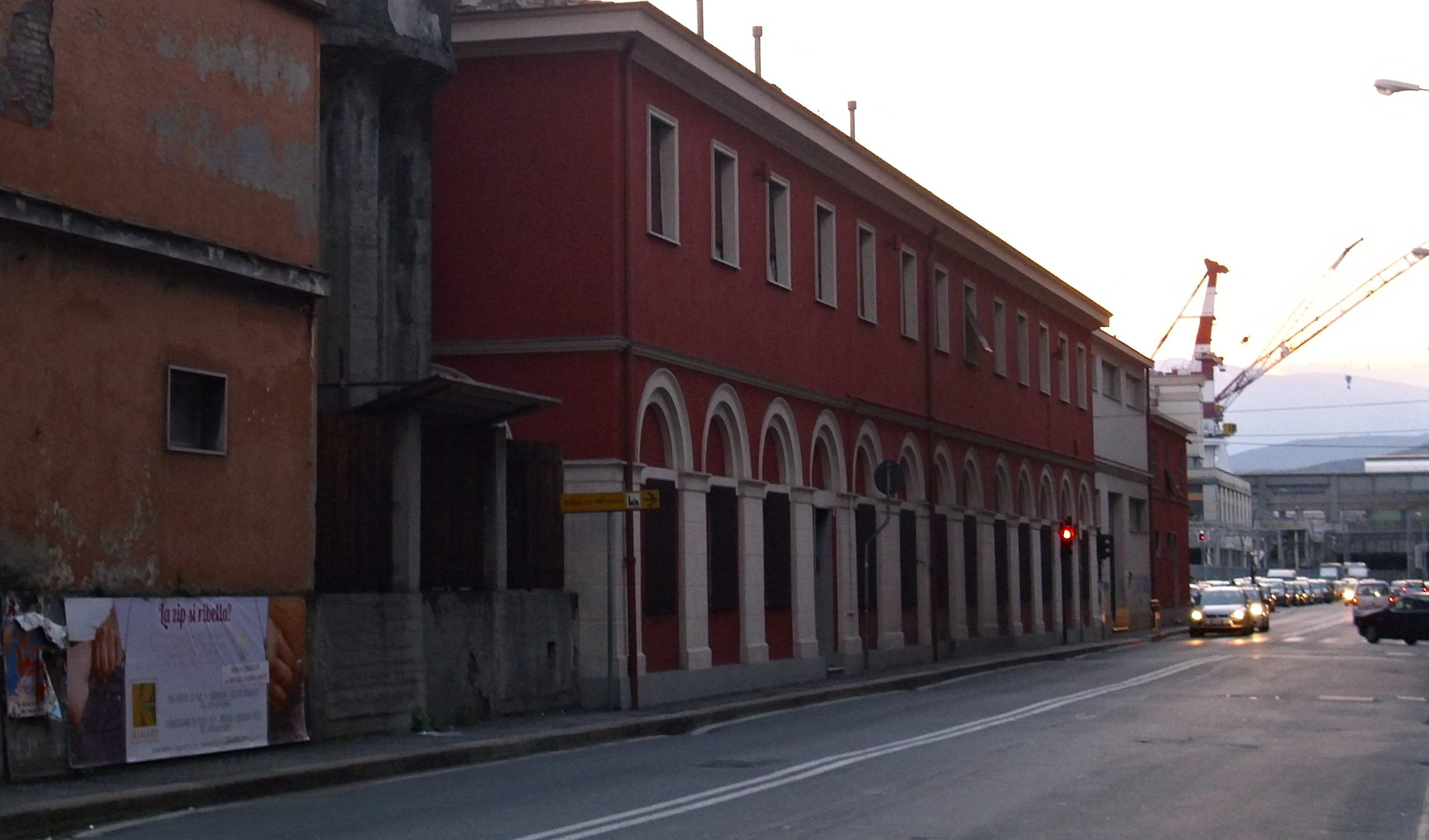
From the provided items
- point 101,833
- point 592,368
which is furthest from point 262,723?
point 592,368

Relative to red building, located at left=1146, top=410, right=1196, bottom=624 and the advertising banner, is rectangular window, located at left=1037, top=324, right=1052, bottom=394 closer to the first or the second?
red building, located at left=1146, top=410, right=1196, bottom=624

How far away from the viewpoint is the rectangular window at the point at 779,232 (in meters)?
31.2

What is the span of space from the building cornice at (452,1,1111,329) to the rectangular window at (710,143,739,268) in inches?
29.2

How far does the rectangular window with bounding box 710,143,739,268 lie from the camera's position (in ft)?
95.6

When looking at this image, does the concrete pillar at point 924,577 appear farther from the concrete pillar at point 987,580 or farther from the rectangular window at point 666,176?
the rectangular window at point 666,176

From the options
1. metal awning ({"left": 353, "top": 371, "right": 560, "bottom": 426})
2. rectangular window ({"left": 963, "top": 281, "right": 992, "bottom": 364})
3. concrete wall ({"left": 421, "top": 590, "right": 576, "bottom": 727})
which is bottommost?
concrete wall ({"left": 421, "top": 590, "right": 576, "bottom": 727})

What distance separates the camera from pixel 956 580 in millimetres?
41875

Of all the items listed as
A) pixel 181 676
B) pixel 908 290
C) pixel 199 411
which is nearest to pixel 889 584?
pixel 908 290

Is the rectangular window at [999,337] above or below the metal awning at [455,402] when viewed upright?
A: above

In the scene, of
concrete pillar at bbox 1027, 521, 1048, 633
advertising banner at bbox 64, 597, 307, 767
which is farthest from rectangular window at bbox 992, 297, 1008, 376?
advertising banner at bbox 64, 597, 307, 767

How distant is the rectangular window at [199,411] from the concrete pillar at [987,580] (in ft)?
92.9

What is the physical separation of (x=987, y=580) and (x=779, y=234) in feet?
50.7

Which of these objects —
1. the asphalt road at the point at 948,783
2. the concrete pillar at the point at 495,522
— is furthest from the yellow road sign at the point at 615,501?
the asphalt road at the point at 948,783

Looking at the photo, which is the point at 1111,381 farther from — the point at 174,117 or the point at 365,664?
the point at 174,117
